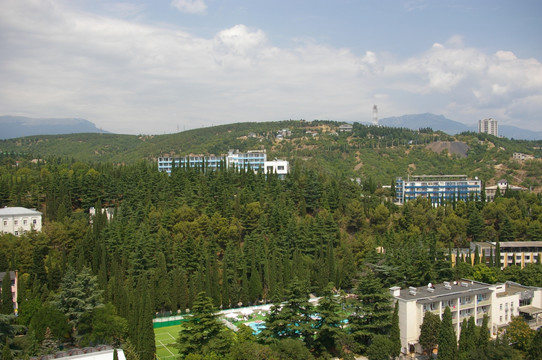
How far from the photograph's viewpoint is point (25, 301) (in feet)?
97.5

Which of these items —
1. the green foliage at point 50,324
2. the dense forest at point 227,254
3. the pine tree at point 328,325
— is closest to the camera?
the green foliage at point 50,324

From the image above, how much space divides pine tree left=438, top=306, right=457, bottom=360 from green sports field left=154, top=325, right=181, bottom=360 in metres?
15.1

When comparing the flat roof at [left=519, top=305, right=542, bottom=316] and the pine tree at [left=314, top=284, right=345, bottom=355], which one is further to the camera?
the flat roof at [left=519, top=305, right=542, bottom=316]

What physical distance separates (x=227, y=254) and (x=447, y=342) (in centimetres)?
1888

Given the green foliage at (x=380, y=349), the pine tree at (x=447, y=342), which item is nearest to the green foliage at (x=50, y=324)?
the green foliage at (x=380, y=349)

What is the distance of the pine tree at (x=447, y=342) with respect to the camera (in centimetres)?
2712

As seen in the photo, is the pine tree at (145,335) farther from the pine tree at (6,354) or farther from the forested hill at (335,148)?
the forested hill at (335,148)

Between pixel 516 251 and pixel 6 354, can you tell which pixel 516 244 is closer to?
pixel 516 251

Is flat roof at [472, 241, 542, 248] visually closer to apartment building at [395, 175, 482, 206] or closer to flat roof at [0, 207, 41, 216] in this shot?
apartment building at [395, 175, 482, 206]

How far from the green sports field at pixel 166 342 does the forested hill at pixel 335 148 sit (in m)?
47.5

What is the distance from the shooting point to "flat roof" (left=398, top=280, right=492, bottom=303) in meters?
31.1

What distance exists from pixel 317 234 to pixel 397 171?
41938 millimetres

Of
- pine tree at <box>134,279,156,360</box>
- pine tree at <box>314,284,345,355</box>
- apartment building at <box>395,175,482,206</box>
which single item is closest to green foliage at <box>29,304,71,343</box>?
pine tree at <box>134,279,156,360</box>

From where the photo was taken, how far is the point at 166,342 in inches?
1250
